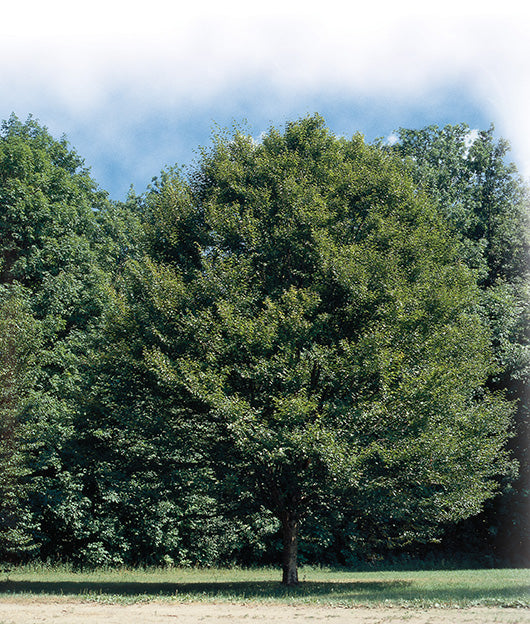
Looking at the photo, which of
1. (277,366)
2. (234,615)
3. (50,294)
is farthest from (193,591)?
(50,294)

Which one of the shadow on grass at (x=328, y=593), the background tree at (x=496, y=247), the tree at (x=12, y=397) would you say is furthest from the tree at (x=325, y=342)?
the background tree at (x=496, y=247)

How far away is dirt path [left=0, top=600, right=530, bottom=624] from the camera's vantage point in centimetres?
1184

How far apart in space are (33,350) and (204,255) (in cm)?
1235

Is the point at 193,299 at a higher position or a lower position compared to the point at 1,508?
higher

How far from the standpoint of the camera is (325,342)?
21.9 metres

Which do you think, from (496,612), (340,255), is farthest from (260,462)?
(496,612)

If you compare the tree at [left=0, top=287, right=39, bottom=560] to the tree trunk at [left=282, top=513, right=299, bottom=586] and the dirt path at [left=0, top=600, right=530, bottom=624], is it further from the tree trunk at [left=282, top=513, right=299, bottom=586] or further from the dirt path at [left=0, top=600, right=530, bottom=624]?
the tree trunk at [left=282, top=513, right=299, bottom=586]

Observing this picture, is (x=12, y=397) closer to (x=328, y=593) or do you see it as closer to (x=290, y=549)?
(x=290, y=549)

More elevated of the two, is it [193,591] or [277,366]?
[277,366]

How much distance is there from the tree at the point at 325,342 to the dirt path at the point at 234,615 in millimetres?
4559

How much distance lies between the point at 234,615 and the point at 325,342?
→ 10.6 metres

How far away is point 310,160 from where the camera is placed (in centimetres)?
2459

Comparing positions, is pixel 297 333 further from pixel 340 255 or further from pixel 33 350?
pixel 33 350

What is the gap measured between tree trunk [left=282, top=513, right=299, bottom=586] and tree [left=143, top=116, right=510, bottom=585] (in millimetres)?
51
